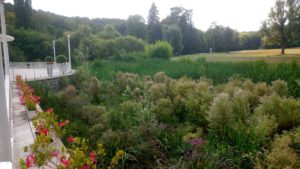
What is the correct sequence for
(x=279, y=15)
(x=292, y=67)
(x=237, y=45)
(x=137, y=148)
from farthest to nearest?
(x=237, y=45) → (x=279, y=15) → (x=292, y=67) → (x=137, y=148)

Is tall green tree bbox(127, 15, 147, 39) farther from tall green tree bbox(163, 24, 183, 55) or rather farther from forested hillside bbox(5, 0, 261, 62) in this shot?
tall green tree bbox(163, 24, 183, 55)

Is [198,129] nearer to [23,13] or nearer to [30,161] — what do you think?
[30,161]

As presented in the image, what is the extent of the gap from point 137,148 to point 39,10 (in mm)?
44551

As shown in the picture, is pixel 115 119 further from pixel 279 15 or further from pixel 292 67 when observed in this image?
pixel 279 15

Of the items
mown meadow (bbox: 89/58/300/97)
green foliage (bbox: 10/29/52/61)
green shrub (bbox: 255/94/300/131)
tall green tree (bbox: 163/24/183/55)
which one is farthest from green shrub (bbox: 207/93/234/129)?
green foliage (bbox: 10/29/52/61)

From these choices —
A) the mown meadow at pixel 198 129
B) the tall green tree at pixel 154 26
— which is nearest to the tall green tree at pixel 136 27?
the tall green tree at pixel 154 26

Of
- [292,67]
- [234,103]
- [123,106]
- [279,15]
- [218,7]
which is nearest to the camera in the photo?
[234,103]

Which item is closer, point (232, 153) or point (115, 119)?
point (232, 153)

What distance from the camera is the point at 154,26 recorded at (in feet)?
134

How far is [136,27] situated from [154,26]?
4.57 metres

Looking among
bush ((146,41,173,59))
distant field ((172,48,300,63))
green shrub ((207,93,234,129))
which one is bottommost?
green shrub ((207,93,234,129))

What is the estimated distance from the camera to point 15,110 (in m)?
6.39

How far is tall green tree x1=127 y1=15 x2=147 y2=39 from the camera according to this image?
44094mm

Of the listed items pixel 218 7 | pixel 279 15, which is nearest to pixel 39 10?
pixel 218 7
